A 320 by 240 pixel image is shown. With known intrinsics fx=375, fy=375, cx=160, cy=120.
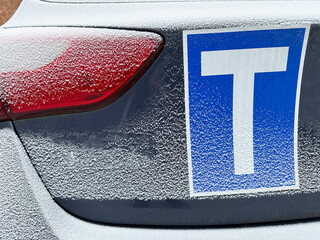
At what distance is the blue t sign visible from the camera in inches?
33.9

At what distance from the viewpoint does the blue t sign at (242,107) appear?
86cm

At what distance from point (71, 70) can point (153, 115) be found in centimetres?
22

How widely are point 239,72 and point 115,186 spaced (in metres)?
0.41

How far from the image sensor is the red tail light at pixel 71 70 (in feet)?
2.87

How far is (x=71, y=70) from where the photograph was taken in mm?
876

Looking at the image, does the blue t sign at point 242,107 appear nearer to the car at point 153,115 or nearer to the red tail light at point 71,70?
the car at point 153,115

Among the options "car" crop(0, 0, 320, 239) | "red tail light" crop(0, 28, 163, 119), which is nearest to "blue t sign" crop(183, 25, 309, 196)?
"car" crop(0, 0, 320, 239)

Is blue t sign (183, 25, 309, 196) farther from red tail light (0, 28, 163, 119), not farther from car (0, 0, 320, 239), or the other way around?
red tail light (0, 28, 163, 119)

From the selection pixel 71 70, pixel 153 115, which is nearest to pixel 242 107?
pixel 153 115

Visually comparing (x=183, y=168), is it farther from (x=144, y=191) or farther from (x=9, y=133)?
(x=9, y=133)

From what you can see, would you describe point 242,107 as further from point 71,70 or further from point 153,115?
point 71,70

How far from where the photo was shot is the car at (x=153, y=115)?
2.86 ft

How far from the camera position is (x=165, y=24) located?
88 cm

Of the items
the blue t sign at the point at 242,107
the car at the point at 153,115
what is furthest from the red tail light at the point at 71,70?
the blue t sign at the point at 242,107
